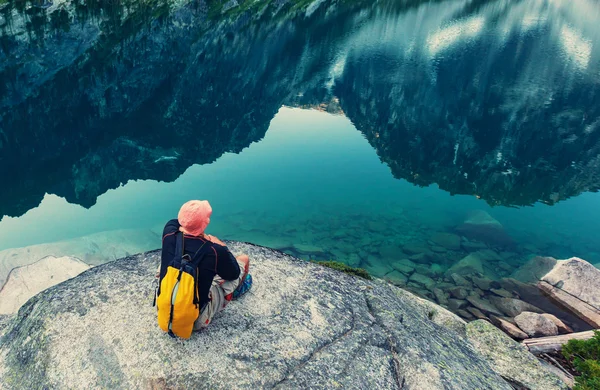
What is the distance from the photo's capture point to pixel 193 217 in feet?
27.1

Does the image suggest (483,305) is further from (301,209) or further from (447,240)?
(301,209)

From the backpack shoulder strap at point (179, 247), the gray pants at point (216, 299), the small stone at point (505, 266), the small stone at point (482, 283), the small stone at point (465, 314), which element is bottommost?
the small stone at point (505, 266)

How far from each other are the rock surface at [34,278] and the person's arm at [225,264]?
1676 cm

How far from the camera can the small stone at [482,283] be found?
24.2 meters

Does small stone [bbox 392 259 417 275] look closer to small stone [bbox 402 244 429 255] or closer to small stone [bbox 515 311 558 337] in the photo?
small stone [bbox 402 244 429 255]

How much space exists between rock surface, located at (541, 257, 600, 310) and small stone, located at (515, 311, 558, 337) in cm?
492

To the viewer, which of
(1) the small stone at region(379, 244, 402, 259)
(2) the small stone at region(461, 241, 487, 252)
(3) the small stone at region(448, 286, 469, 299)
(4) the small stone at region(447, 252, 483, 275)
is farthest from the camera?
(2) the small stone at region(461, 241, 487, 252)

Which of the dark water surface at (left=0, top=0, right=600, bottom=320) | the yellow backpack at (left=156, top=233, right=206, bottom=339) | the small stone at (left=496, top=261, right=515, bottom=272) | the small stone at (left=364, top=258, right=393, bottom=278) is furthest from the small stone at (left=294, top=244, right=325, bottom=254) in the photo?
the yellow backpack at (left=156, top=233, right=206, bottom=339)

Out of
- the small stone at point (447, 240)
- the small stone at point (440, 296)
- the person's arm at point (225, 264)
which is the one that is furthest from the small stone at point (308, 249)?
the person's arm at point (225, 264)

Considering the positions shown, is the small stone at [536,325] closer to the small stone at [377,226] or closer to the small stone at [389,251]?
the small stone at [389,251]

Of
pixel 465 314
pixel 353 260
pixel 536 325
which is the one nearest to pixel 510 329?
pixel 536 325

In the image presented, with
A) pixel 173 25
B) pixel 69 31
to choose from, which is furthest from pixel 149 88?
pixel 173 25

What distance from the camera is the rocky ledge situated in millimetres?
8953

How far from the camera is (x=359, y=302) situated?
12.5m
